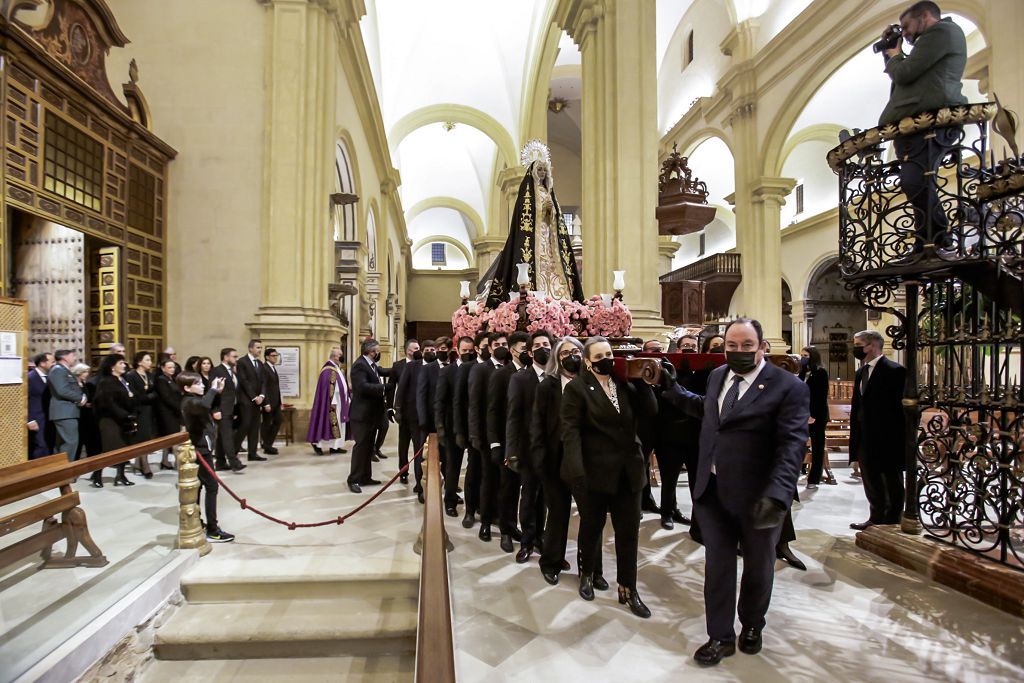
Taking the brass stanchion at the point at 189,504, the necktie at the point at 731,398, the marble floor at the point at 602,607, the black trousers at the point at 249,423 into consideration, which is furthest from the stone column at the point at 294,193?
the necktie at the point at 731,398

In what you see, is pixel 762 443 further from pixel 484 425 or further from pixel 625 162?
pixel 625 162

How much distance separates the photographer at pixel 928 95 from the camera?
3.78m

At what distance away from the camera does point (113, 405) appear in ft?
20.3

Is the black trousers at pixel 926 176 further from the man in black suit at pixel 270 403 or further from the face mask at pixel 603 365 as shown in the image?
the man in black suit at pixel 270 403

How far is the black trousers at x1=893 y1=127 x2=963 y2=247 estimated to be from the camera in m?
3.80

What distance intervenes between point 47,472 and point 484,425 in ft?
9.65

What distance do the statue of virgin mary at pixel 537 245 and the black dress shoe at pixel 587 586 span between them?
4.50m

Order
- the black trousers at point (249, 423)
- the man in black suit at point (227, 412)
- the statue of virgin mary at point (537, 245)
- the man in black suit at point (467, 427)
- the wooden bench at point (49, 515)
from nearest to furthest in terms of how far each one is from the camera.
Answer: the wooden bench at point (49, 515) → the man in black suit at point (467, 427) → the man in black suit at point (227, 412) → the black trousers at point (249, 423) → the statue of virgin mary at point (537, 245)

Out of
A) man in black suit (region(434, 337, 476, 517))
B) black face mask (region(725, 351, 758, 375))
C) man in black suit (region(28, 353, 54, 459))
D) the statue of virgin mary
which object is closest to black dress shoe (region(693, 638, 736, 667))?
black face mask (region(725, 351, 758, 375))

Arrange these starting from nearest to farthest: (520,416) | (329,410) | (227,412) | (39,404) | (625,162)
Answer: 1. (520,416)
2. (39,404)
3. (227,412)
4. (329,410)
5. (625,162)

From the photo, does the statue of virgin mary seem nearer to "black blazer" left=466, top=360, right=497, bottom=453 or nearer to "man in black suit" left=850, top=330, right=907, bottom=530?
"black blazer" left=466, top=360, right=497, bottom=453

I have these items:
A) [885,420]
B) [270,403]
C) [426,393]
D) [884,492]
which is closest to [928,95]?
[885,420]

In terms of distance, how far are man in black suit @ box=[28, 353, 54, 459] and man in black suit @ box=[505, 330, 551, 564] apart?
16.7 ft

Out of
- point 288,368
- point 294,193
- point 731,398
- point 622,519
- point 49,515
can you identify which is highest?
point 294,193
